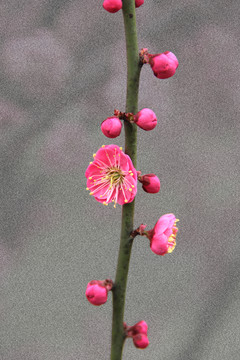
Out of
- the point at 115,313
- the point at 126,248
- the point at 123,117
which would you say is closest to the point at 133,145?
the point at 123,117

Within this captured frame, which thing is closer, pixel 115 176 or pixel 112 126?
pixel 112 126

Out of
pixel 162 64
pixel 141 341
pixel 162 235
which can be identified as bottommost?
pixel 141 341

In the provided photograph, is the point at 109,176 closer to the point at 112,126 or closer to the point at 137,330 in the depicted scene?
the point at 112,126

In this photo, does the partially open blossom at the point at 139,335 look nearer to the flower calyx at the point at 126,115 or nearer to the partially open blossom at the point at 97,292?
the partially open blossom at the point at 97,292

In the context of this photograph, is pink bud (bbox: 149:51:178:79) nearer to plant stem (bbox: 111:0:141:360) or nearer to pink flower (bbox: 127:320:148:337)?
plant stem (bbox: 111:0:141:360)

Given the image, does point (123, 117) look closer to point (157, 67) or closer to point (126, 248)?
point (157, 67)

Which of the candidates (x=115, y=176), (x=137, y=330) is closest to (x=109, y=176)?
(x=115, y=176)

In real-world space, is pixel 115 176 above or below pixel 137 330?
above
